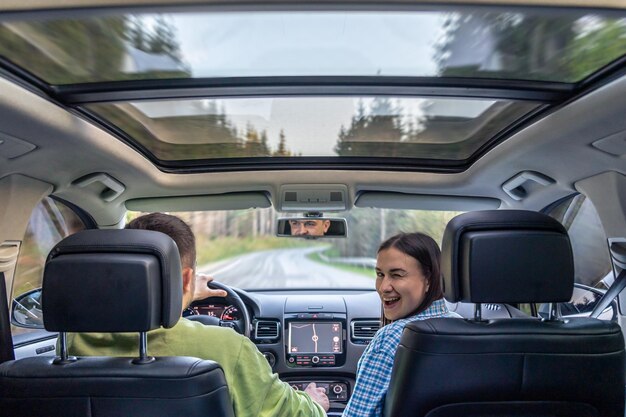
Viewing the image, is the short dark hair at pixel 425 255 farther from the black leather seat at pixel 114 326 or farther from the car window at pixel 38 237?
the car window at pixel 38 237

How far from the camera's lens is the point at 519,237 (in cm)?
250

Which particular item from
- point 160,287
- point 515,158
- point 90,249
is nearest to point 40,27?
point 90,249

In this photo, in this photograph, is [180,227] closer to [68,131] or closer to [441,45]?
[68,131]

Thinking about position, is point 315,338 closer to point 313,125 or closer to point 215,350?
point 313,125

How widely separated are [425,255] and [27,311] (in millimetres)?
2997

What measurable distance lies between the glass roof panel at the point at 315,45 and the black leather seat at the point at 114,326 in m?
0.84

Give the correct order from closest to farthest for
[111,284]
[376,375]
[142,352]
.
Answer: [111,284], [142,352], [376,375]

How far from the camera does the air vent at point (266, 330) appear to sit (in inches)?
226

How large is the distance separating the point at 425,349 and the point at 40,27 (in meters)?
1.93

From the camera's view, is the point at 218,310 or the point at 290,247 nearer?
the point at 218,310

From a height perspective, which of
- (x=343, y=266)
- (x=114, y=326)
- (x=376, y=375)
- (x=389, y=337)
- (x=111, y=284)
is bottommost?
(x=343, y=266)

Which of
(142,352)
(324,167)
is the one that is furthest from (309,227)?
(142,352)

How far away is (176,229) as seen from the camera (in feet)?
8.96

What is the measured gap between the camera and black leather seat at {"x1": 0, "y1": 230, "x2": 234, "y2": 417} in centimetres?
223
